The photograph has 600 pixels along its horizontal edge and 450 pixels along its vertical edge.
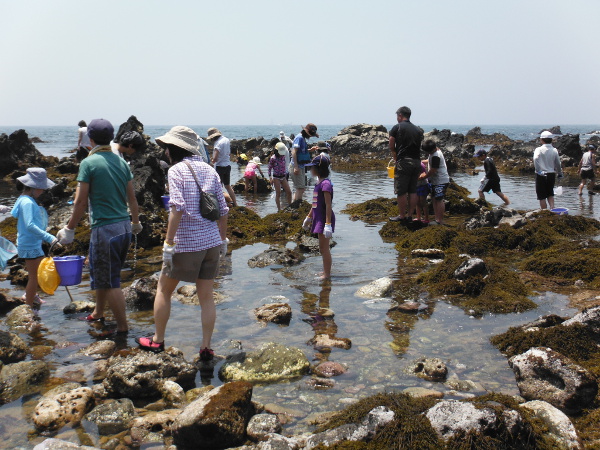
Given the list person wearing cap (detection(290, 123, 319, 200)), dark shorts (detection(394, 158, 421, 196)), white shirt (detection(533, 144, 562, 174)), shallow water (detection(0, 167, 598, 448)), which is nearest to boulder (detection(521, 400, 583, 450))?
shallow water (detection(0, 167, 598, 448))

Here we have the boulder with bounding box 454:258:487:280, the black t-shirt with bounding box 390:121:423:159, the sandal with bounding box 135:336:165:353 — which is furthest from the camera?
the black t-shirt with bounding box 390:121:423:159

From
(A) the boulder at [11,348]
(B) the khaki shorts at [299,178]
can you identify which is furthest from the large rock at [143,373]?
(B) the khaki shorts at [299,178]

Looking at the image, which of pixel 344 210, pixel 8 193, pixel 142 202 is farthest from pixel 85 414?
pixel 8 193

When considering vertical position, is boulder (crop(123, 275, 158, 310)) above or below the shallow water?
above

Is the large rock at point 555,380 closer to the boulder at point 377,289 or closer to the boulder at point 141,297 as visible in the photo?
the boulder at point 377,289

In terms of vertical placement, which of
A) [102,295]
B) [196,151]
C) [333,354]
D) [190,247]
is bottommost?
[333,354]

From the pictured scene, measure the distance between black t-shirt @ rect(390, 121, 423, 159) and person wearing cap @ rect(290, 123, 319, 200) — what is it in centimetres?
202

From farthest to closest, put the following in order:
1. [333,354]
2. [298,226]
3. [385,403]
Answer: [298,226], [333,354], [385,403]

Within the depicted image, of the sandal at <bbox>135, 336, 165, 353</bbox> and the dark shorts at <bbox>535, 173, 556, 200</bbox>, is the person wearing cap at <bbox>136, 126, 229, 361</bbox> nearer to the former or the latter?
the sandal at <bbox>135, 336, 165, 353</bbox>

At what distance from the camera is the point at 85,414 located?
4.52 metres

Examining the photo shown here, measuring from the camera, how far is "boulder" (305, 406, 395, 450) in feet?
12.5

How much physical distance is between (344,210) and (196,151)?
1094 cm

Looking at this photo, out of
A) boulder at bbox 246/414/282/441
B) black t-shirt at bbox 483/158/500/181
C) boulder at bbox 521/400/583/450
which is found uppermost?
black t-shirt at bbox 483/158/500/181

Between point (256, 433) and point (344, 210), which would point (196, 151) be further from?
point (344, 210)
